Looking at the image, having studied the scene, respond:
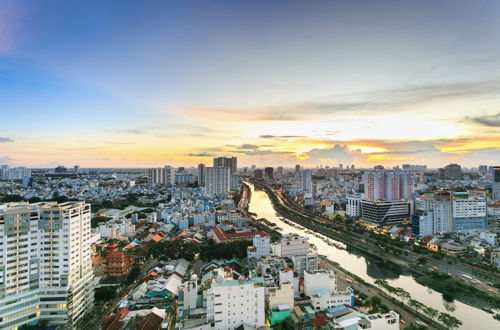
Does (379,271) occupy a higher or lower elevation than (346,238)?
lower

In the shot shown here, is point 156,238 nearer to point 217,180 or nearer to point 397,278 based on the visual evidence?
point 397,278

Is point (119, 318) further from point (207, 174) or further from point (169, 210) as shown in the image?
point (207, 174)

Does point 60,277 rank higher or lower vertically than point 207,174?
lower

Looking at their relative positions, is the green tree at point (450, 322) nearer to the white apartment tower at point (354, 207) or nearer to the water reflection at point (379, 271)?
the water reflection at point (379, 271)

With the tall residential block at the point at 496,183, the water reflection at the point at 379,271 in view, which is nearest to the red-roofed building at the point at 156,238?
the water reflection at the point at 379,271

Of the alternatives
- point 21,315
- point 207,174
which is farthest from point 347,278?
point 207,174

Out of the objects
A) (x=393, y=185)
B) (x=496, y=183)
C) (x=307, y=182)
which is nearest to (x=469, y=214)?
(x=393, y=185)

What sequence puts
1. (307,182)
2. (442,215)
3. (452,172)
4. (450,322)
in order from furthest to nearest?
1. (452,172)
2. (307,182)
3. (442,215)
4. (450,322)

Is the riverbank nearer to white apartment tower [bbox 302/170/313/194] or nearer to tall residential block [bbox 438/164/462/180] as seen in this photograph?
white apartment tower [bbox 302/170/313/194]
